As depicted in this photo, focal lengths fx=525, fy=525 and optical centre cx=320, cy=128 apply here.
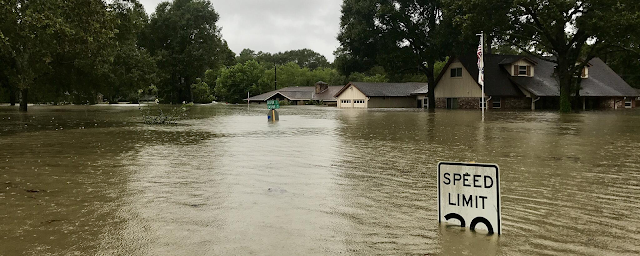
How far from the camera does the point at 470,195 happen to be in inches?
229

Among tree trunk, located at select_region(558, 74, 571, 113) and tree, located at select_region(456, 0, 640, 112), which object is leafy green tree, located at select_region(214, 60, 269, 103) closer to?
tree, located at select_region(456, 0, 640, 112)

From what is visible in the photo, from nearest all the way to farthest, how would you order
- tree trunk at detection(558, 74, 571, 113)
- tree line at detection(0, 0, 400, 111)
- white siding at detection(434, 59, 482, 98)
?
1. tree line at detection(0, 0, 400, 111)
2. tree trunk at detection(558, 74, 571, 113)
3. white siding at detection(434, 59, 482, 98)

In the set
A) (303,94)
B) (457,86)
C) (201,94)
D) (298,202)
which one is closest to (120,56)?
(457,86)

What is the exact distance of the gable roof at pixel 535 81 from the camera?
205 feet

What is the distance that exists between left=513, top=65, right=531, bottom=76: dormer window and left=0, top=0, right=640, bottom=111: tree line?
256cm

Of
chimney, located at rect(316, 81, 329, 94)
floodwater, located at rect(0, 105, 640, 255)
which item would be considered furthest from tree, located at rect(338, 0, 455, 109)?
floodwater, located at rect(0, 105, 640, 255)

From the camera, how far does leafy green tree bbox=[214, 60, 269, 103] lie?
413 feet

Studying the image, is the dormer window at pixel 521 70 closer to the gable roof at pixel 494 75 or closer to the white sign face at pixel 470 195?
the gable roof at pixel 494 75

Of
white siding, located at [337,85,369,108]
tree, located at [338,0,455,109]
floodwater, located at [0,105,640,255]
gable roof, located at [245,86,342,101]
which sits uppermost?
tree, located at [338,0,455,109]

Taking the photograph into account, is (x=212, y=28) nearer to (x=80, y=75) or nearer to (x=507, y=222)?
A: (x=80, y=75)

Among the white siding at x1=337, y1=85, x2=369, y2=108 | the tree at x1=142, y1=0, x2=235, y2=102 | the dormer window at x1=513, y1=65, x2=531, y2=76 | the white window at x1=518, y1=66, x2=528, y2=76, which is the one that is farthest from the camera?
the tree at x1=142, y1=0, x2=235, y2=102

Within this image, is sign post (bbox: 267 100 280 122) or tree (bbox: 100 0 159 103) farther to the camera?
tree (bbox: 100 0 159 103)

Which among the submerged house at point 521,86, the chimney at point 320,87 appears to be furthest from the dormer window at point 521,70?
the chimney at point 320,87

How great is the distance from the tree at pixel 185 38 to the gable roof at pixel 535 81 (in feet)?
151
